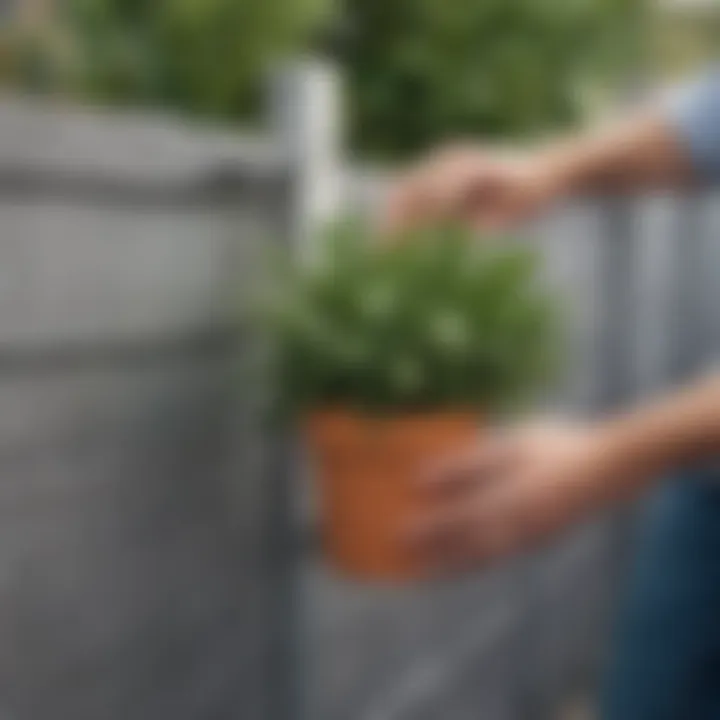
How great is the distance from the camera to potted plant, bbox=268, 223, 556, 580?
5.46 feet

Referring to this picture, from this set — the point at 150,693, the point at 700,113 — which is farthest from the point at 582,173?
the point at 150,693

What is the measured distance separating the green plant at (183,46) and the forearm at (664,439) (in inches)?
38.3

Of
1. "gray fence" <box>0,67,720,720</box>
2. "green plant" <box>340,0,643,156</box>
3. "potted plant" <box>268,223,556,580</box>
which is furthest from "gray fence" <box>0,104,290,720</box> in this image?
"green plant" <box>340,0,643,156</box>

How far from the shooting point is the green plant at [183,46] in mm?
1907

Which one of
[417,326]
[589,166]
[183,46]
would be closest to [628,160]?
[589,166]

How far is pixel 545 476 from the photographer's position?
3.48 feet

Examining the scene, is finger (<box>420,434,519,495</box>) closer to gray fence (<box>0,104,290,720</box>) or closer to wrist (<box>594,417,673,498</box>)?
wrist (<box>594,417,673,498</box>)

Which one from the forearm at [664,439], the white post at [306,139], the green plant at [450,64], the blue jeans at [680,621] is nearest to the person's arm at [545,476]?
the forearm at [664,439]

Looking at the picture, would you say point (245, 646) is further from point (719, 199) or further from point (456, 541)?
point (719, 199)

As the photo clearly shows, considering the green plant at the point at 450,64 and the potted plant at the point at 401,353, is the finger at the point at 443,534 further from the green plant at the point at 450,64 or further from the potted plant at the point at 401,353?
the green plant at the point at 450,64

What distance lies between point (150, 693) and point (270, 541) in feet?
0.97

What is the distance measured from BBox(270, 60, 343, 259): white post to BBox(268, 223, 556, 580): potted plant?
231 millimetres

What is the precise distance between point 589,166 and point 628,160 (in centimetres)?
4

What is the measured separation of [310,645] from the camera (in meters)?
2.08
